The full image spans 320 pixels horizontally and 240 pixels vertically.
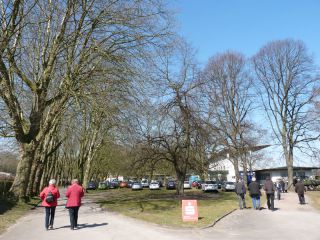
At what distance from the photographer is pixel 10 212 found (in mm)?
17266

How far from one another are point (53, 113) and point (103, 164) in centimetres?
5488

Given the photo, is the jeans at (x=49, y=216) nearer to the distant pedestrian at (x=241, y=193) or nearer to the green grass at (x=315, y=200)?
the distant pedestrian at (x=241, y=193)

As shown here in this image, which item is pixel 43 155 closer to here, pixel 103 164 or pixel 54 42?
pixel 54 42

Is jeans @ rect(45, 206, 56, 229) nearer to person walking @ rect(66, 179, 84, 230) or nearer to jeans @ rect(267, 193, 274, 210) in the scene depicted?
person walking @ rect(66, 179, 84, 230)

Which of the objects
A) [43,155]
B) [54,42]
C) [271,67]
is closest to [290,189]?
[271,67]

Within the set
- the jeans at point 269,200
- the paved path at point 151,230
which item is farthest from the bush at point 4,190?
the jeans at point 269,200

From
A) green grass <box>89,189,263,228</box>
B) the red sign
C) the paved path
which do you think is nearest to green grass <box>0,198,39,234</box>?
the paved path

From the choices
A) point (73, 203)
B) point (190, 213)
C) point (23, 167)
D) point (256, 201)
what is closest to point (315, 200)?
point (256, 201)

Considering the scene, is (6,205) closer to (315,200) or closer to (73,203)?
(73,203)

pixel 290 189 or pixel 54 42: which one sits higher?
pixel 54 42

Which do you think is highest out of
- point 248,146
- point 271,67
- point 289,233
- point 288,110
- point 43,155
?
point 271,67

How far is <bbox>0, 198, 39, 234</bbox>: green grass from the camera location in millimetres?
13536

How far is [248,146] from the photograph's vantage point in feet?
144

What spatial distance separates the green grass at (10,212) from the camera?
44.4 feet
